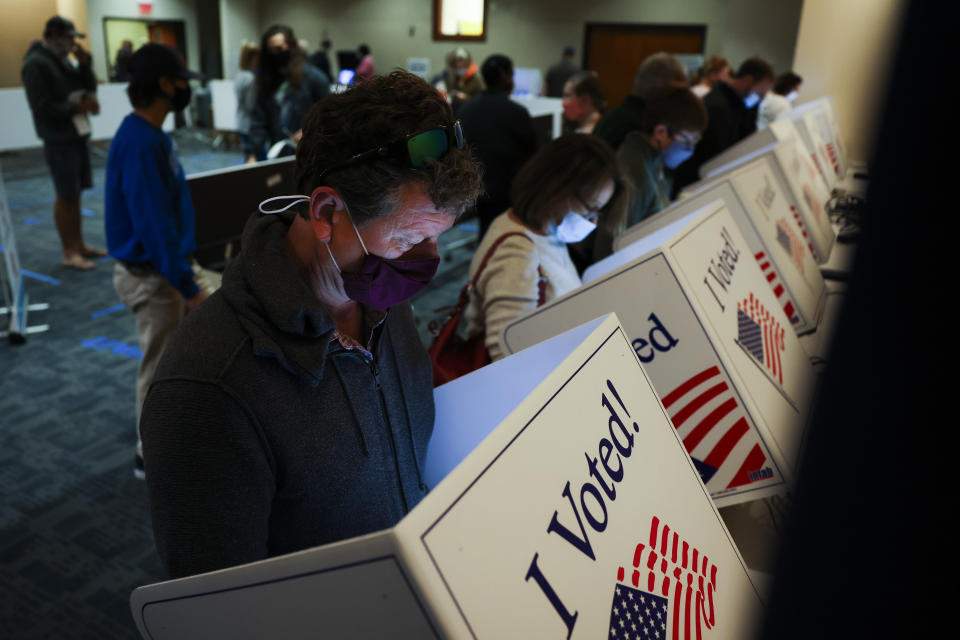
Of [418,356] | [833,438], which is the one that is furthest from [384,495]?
[833,438]

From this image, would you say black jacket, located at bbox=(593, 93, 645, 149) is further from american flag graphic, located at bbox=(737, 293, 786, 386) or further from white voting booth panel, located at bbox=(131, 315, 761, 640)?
white voting booth panel, located at bbox=(131, 315, 761, 640)

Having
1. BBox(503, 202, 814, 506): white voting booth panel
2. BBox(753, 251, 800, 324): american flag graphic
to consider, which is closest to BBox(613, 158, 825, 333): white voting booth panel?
BBox(753, 251, 800, 324): american flag graphic

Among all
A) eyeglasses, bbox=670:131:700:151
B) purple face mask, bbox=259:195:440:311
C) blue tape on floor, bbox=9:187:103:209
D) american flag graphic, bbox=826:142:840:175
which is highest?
eyeglasses, bbox=670:131:700:151

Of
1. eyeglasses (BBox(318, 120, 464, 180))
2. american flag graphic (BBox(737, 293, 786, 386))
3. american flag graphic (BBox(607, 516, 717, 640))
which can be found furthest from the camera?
american flag graphic (BBox(737, 293, 786, 386))

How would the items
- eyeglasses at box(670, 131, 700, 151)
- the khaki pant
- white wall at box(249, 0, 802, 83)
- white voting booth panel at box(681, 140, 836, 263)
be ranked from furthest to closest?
white wall at box(249, 0, 802, 83) < eyeglasses at box(670, 131, 700, 151) < white voting booth panel at box(681, 140, 836, 263) < the khaki pant

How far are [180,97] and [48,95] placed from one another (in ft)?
9.30

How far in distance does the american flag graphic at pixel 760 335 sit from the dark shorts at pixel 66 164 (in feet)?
14.7

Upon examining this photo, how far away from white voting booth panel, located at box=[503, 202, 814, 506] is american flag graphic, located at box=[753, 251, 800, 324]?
2.15ft

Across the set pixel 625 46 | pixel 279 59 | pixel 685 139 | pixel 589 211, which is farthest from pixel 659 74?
pixel 625 46

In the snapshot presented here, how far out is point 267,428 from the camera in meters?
0.83

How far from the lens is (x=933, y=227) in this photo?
0.49 feet

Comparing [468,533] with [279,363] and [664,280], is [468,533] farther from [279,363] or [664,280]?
[664,280]

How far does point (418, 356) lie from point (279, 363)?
29 centimetres

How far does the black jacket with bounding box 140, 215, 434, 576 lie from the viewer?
2.59 ft
